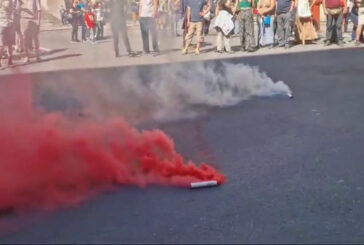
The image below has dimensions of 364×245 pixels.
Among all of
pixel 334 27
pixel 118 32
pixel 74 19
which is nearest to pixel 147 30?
pixel 118 32

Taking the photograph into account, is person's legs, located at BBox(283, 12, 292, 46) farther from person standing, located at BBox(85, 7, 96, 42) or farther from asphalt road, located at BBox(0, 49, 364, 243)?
person standing, located at BBox(85, 7, 96, 42)

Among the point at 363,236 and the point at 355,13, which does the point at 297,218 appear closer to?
the point at 363,236

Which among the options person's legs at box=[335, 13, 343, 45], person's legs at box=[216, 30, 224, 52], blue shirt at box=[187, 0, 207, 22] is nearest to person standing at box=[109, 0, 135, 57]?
blue shirt at box=[187, 0, 207, 22]

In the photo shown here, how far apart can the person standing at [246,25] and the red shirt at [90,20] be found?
8.90 m

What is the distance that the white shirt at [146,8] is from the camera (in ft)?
21.3

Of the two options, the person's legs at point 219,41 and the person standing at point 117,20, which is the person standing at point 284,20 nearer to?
the person's legs at point 219,41

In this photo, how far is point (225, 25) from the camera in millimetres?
12688

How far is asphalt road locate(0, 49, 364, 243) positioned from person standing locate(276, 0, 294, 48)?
287 inches

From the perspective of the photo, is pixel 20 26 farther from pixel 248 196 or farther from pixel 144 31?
pixel 248 196

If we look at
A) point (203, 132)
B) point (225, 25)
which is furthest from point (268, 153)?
point (225, 25)

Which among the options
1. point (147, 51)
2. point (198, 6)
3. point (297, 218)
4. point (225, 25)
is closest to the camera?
point (297, 218)

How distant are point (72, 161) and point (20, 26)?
1.39m

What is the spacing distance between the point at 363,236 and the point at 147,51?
3518 mm

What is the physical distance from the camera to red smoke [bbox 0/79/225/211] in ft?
16.0
